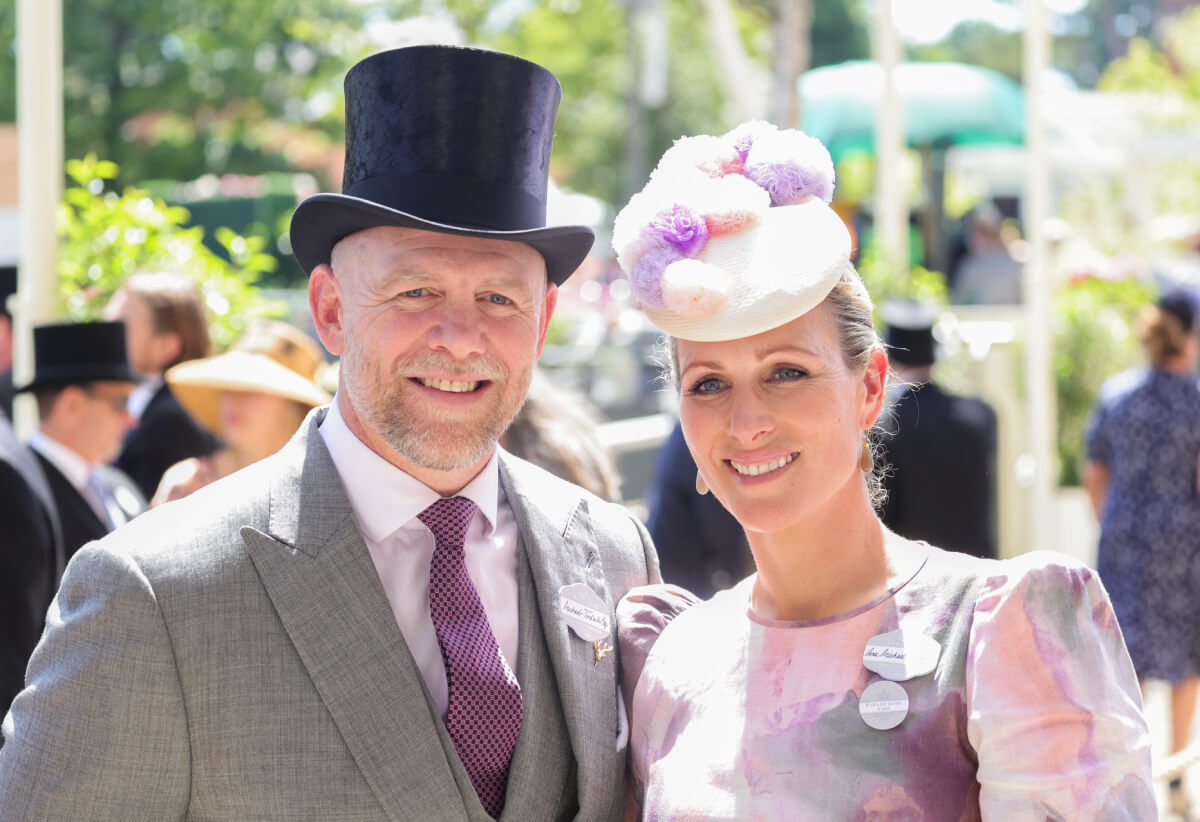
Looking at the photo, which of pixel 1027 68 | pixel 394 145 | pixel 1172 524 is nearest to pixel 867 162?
pixel 1027 68

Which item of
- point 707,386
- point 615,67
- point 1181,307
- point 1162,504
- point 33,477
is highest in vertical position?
point 707,386

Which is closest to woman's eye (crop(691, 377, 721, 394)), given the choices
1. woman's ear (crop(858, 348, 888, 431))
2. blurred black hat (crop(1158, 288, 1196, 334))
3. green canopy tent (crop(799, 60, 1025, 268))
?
woman's ear (crop(858, 348, 888, 431))

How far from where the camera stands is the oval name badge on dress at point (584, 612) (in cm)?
254

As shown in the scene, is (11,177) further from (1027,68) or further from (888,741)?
(888,741)

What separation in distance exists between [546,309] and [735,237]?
0.57 meters

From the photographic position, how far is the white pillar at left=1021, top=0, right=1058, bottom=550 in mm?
8359

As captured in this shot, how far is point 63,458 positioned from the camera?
4.57m

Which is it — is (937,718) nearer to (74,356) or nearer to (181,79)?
(74,356)

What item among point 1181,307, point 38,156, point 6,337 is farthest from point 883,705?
point 6,337

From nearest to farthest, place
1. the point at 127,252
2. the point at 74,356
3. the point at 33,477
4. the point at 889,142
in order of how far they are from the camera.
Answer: the point at 33,477
the point at 74,356
the point at 127,252
the point at 889,142

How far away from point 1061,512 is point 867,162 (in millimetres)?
15013

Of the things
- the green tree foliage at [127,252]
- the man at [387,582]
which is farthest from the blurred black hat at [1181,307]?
→ the man at [387,582]

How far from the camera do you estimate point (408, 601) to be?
95.2 inches

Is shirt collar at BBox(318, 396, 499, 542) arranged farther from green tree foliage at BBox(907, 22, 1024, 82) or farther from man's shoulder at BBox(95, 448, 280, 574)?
green tree foliage at BBox(907, 22, 1024, 82)
